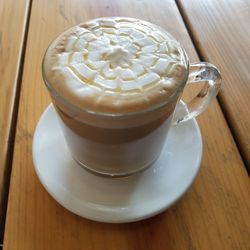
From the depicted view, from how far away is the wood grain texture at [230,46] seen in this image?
580 mm

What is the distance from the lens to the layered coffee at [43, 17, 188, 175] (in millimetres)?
368

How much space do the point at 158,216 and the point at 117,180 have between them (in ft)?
0.26

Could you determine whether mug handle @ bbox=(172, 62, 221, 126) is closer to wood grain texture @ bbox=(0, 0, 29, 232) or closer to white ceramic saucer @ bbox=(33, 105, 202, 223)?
white ceramic saucer @ bbox=(33, 105, 202, 223)

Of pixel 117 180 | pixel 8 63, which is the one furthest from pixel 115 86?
pixel 8 63

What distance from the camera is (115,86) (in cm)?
37

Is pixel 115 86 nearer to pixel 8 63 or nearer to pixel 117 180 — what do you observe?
pixel 117 180

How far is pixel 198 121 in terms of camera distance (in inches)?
22.6

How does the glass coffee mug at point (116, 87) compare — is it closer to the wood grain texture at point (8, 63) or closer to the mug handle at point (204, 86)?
the mug handle at point (204, 86)

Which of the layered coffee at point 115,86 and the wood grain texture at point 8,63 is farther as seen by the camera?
the wood grain texture at point 8,63

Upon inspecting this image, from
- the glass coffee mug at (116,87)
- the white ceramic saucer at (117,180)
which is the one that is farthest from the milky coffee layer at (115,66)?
the white ceramic saucer at (117,180)

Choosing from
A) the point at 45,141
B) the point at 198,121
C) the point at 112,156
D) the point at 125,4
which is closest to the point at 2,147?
the point at 45,141

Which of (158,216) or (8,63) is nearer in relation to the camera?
(158,216)

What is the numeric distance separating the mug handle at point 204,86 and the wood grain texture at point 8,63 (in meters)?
0.28

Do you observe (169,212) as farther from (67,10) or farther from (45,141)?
(67,10)
